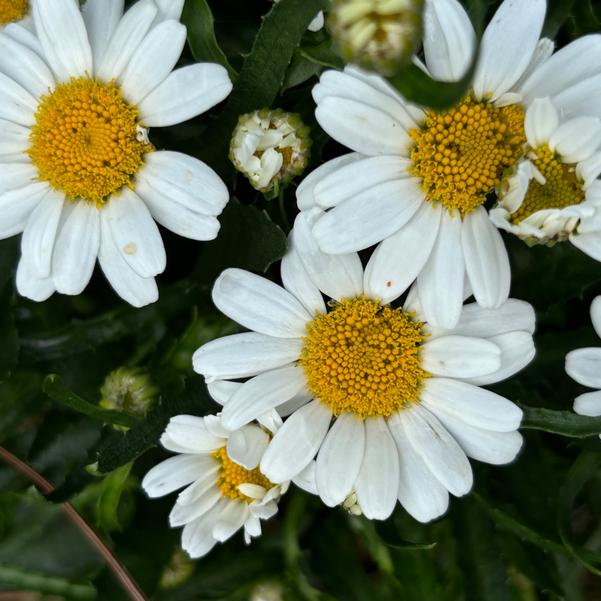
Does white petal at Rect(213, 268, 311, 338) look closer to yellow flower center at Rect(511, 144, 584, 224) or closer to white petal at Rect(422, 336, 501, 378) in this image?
white petal at Rect(422, 336, 501, 378)

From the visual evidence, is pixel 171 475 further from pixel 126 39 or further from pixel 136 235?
pixel 126 39

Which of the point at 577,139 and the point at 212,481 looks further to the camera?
the point at 212,481

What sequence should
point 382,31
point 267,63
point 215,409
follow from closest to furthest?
point 382,31 < point 267,63 < point 215,409

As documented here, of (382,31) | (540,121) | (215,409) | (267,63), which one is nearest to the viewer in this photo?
(382,31)

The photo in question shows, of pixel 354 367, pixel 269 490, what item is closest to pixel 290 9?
pixel 354 367

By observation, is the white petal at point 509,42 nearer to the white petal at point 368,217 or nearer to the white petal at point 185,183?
the white petal at point 368,217

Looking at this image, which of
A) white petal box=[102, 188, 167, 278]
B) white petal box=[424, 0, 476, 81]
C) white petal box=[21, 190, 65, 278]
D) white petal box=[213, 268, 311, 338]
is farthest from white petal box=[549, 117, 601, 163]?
white petal box=[21, 190, 65, 278]

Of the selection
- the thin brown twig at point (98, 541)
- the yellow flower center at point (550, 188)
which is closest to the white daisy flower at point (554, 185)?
the yellow flower center at point (550, 188)

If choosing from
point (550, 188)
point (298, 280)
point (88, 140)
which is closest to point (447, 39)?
point (550, 188)
